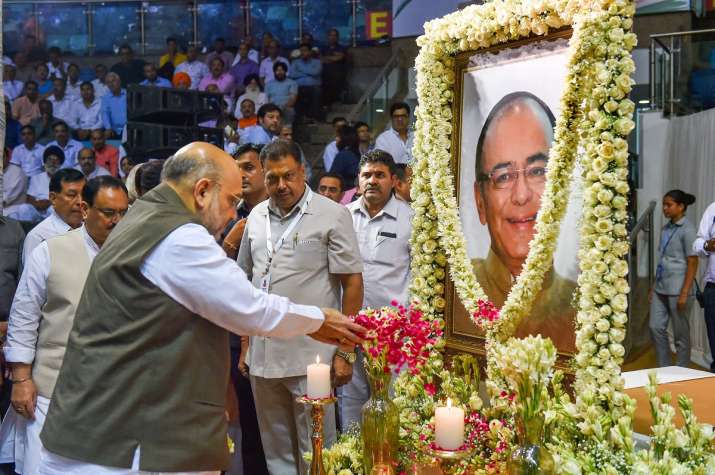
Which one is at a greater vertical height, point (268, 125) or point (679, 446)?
point (268, 125)

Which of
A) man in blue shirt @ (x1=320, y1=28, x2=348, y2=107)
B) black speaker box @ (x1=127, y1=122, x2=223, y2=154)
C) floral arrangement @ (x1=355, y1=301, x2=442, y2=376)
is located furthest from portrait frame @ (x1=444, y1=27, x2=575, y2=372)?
man in blue shirt @ (x1=320, y1=28, x2=348, y2=107)

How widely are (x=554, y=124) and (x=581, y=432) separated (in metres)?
1.12

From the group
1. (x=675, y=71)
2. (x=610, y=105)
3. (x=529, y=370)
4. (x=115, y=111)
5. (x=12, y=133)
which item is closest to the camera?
(x=529, y=370)

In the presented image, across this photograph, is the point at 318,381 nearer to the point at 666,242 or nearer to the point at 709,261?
the point at 709,261

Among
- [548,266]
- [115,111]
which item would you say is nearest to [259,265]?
[548,266]

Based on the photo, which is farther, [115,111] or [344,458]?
[115,111]

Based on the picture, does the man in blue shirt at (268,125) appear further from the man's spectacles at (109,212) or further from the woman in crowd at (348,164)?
the man's spectacles at (109,212)

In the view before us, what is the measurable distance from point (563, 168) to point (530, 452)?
1021 mm

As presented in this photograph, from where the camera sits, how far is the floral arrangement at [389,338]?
2.96 metres

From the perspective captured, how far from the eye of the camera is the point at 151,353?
8.38 ft

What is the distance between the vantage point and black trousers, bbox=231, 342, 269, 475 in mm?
5082

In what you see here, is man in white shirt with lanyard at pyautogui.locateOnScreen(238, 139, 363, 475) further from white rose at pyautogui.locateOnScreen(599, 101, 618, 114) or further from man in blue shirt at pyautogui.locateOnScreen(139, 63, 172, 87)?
man in blue shirt at pyautogui.locateOnScreen(139, 63, 172, 87)

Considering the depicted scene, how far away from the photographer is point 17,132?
12.4 meters

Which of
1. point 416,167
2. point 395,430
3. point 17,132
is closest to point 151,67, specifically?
point 17,132
